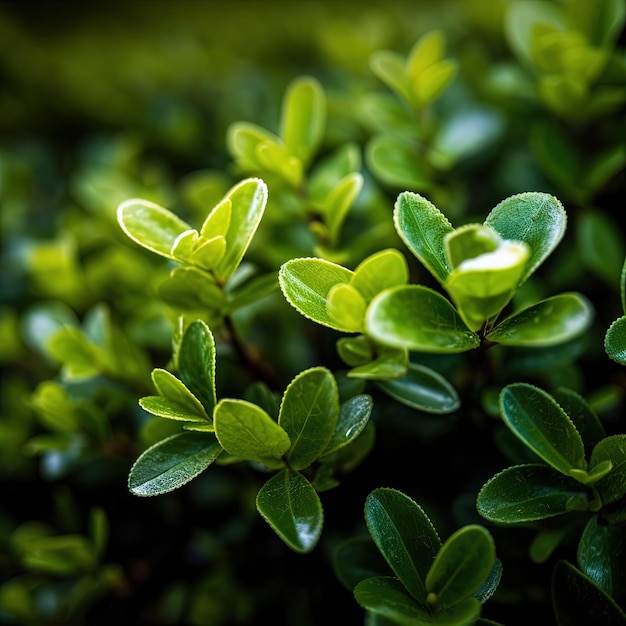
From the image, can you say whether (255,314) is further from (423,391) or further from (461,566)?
(461,566)

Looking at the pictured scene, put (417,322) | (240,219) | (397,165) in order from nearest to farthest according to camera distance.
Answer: (417,322), (240,219), (397,165)

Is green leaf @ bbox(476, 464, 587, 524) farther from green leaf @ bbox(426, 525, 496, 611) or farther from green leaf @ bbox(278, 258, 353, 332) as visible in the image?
green leaf @ bbox(278, 258, 353, 332)

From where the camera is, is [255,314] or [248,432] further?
[255,314]

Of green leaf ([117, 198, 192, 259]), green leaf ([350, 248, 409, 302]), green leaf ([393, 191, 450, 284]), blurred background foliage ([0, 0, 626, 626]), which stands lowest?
blurred background foliage ([0, 0, 626, 626])

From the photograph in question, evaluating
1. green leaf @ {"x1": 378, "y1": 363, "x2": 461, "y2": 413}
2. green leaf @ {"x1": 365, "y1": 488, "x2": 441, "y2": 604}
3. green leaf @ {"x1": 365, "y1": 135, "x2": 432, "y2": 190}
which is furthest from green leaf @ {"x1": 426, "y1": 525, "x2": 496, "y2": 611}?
green leaf @ {"x1": 365, "y1": 135, "x2": 432, "y2": 190}

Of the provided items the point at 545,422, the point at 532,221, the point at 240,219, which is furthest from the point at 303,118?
the point at 545,422

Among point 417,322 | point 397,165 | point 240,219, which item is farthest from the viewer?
point 397,165

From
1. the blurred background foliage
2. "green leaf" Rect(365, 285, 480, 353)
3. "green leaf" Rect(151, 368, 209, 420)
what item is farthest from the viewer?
the blurred background foliage
